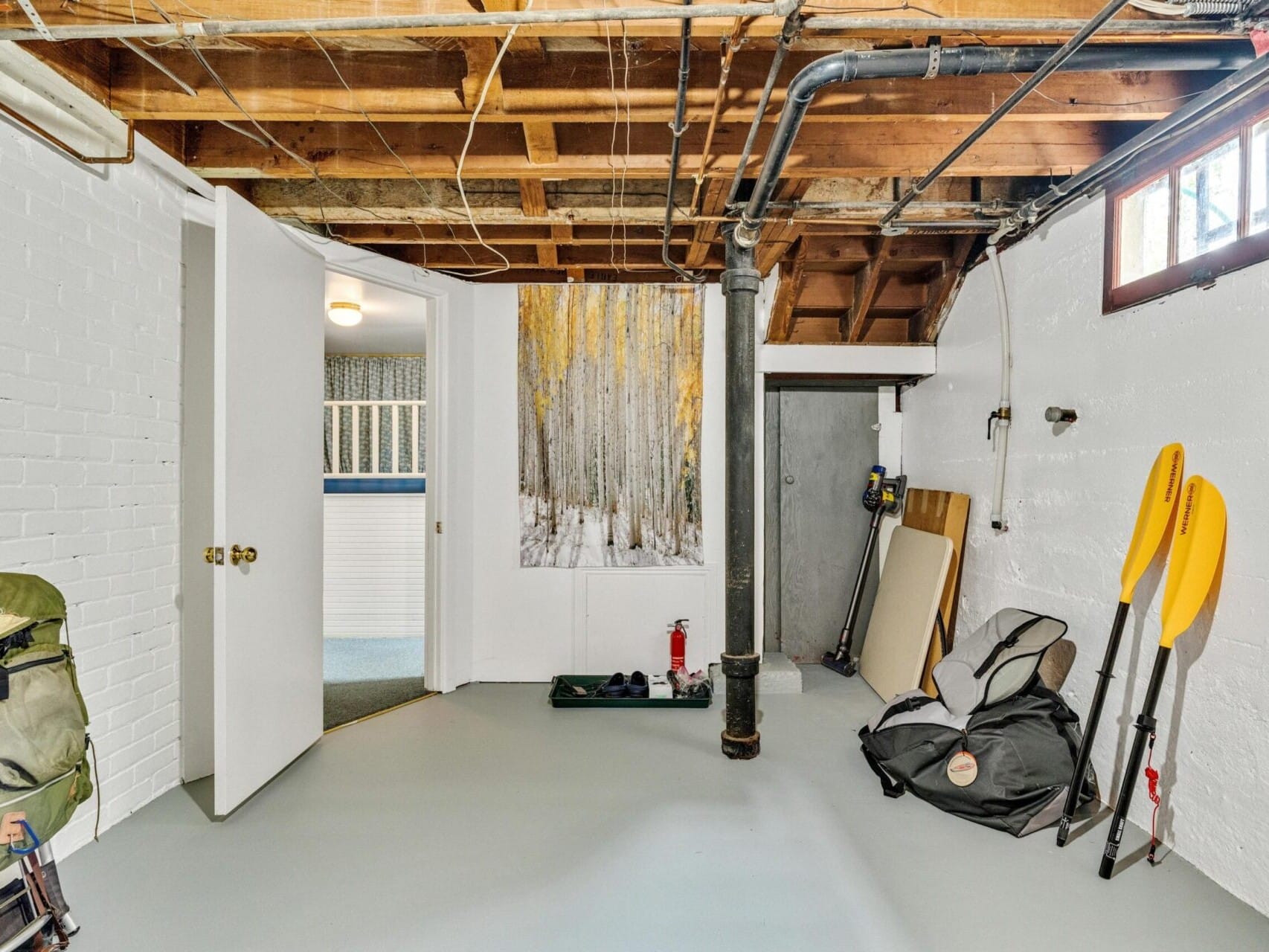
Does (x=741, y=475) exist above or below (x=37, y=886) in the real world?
above

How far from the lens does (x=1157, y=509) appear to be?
2057mm

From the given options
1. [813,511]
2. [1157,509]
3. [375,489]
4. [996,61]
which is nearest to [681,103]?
[996,61]

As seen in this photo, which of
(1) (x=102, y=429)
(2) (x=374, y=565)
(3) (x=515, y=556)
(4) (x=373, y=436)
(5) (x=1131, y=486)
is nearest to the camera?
(1) (x=102, y=429)

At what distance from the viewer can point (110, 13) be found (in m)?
1.75

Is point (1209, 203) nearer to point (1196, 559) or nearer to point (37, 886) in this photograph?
point (1196, 559)

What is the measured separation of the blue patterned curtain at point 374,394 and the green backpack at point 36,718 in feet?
12.4

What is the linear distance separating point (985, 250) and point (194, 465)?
351 cm

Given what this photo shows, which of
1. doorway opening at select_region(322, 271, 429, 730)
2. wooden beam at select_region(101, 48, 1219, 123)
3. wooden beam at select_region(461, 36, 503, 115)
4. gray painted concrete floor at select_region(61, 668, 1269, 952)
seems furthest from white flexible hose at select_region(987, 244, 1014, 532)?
doorway opening at select_region(322, 271, 429, 730)

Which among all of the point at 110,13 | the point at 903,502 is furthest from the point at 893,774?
the point at 110,13

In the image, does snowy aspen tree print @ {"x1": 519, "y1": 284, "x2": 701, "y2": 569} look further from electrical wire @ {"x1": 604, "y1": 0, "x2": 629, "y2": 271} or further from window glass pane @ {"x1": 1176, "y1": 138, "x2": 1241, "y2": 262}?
window glass pane @ {"x1": 1176, "y1": 138, "x2": 1241, "y2": 262}

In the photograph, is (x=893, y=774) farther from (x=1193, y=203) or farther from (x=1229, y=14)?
(x=1229, y=14)

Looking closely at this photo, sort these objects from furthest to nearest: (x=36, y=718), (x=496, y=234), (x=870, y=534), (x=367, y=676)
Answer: (x=870, y=534), (x=367, y=676), (x=496, y=234), (x=36, y=718)

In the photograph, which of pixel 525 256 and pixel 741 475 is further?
pixel 525 256

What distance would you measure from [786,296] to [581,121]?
172 cm
